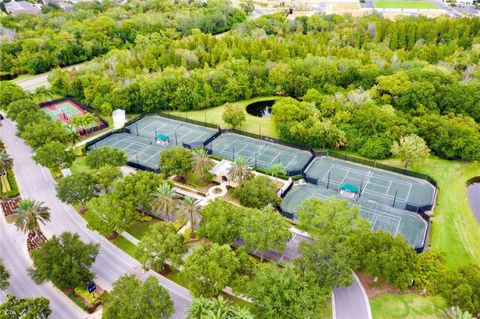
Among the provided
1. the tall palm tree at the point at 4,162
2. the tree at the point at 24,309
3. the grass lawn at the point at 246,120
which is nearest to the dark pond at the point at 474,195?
the grass lawn at the point at 246,120

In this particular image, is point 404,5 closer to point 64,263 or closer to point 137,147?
point 137,147

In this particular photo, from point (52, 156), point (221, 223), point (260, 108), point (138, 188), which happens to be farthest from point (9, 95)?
point (221, 223)

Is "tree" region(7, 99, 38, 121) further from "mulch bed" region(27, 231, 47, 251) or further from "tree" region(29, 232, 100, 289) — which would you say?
"tree" region(29, 232, 100, 289)

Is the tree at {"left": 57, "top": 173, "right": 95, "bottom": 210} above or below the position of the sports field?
above

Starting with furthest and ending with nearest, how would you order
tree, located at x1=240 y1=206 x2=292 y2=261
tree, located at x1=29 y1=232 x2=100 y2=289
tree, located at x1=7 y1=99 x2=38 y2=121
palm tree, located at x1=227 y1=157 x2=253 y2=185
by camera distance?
tree, located at x1=7 y1=99 x2=38 y2=121 → palm tree, located at x1=227 y1=157 x2=253 y2=185 → tree, located at x1=240 y1=206 x2=292 y2=261 → tree, located at x1=29 y1=232 x2=100 y2=289

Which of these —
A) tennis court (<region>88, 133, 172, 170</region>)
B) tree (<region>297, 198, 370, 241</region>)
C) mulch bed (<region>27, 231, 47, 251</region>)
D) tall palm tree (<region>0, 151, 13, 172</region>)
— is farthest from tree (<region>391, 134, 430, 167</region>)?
tall palm tree (<region>0, 151, 13, 172</region>)
